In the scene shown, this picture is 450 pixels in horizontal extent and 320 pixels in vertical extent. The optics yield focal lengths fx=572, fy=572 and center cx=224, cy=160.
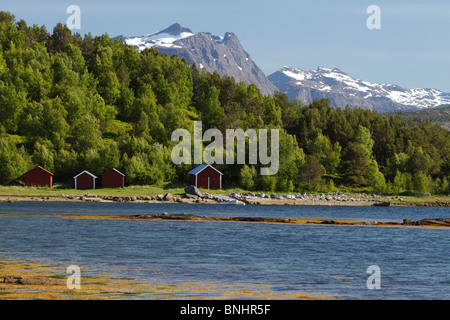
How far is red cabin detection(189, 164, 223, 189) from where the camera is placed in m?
114

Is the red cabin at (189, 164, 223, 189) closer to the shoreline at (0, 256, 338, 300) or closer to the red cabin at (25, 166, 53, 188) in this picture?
the red cabin at (25, 166, 53, 188)

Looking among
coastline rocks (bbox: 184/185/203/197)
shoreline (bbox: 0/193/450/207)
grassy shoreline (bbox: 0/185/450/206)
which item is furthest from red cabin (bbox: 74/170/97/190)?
coastline rocks (bbox: 184/185/203/197)

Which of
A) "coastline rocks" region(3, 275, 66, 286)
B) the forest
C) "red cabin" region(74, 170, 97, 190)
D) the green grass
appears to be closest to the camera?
"coastline rocks" region(3, 275, 66, 286)

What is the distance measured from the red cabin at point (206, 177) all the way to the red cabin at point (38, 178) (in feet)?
90.5

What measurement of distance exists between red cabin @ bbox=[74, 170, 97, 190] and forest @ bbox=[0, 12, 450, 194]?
13.1 ft

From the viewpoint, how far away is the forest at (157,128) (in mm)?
117812

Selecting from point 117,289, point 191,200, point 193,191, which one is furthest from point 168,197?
point 117,289

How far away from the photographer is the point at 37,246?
1451 inches

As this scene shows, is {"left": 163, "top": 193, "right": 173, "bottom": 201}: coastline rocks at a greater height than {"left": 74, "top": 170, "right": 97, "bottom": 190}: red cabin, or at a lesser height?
lesser

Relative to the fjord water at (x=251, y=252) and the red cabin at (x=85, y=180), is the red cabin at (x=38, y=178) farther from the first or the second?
the fjord water at (x=251, y=252)

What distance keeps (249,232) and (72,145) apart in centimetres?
8941

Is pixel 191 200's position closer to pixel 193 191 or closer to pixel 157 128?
pixel 193 191
